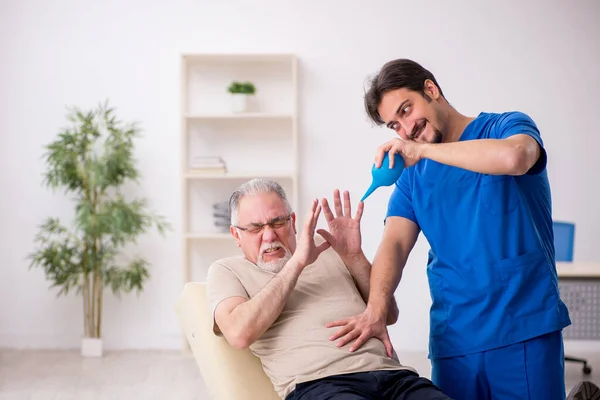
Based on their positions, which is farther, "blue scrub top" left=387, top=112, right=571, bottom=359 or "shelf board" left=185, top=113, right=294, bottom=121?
"shelf board" left=185, top=113, right=294, bottom=121

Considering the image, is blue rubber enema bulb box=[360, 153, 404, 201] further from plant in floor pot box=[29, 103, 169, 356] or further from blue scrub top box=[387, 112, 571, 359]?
plant in floor pot box=[29, 103, 169, 356]

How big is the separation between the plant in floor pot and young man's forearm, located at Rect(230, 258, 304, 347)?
254cm

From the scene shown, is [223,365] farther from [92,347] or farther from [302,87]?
[302,87]

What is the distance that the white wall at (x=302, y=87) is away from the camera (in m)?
4.70

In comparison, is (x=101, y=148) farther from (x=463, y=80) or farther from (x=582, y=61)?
(x=582, y=61)

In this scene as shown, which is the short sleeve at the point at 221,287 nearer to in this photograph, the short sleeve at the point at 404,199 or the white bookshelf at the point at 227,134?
the short sleeve at the point at 404,199

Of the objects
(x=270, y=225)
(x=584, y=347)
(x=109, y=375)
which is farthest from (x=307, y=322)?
(x=584, y=347)

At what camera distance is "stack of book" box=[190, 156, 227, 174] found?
14.8 feet

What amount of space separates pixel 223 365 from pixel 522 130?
0.99 meters

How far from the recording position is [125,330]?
187 inches

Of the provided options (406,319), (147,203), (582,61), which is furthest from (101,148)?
(582,61)

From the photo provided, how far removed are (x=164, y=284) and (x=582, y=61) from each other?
3.10 metres

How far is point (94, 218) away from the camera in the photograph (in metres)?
4.27

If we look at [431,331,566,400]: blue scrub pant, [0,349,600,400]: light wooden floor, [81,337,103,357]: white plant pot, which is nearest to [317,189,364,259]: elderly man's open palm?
[431,331,566,400]: blue scrub pant
